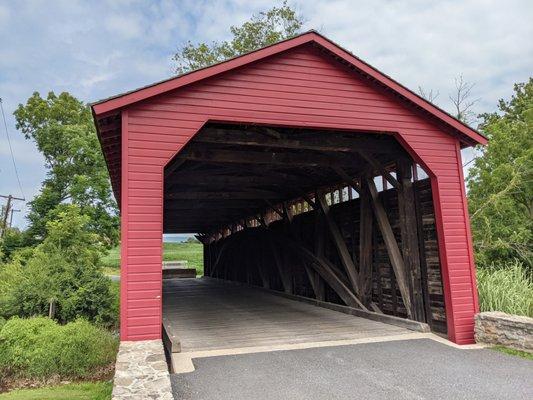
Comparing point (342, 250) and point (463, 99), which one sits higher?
point (463, 99)

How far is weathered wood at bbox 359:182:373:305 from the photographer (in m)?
8.90

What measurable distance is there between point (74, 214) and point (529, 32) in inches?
725

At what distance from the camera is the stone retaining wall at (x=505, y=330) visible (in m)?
5.61

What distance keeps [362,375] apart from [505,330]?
2689 millimetres

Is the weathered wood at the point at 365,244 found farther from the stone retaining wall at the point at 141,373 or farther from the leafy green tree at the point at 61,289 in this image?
the leafy green tree at the point at 61,289

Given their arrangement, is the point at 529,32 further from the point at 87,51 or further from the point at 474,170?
the point at 87,51

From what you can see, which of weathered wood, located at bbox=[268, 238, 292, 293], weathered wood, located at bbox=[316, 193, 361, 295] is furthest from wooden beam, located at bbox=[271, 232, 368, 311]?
weathered wood, located at bbox=[268, 238, 292, 293]

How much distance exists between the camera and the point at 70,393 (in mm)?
5105

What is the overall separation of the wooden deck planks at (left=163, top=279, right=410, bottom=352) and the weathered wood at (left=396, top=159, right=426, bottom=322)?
65 centimetres

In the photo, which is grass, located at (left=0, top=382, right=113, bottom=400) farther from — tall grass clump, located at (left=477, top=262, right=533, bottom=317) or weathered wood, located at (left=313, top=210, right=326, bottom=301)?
weathered wood, located at (left=313, top=210, right=326, bottom=301)

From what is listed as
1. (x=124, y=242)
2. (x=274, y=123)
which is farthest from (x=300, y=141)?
(x=124, y=242)

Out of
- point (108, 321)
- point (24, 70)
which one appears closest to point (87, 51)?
point (24, 70)

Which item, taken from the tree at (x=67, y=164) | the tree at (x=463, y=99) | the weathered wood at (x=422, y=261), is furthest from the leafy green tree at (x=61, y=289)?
the tree at (x=463, y=99)

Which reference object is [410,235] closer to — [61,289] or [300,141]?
[300,141]
